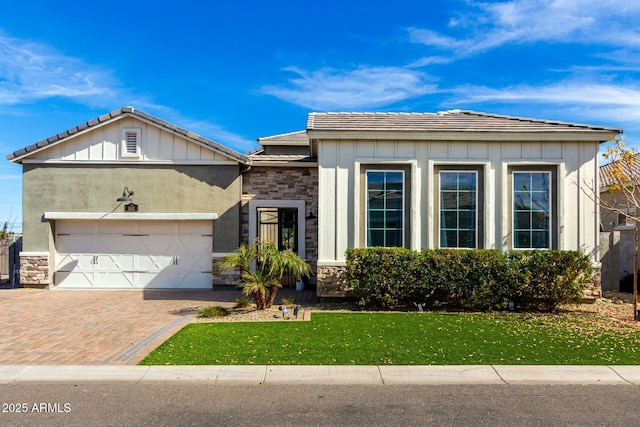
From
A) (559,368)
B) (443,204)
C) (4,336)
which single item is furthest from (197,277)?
(559,368)

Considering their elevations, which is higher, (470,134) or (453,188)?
(470,134)

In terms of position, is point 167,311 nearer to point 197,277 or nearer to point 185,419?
point 197,277

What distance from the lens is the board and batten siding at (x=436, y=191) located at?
10766 millimetres

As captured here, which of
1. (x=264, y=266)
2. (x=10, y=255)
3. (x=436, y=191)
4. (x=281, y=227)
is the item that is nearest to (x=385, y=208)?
(x=436, y=191)

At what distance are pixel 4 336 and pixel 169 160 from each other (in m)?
7.09

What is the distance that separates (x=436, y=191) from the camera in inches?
432

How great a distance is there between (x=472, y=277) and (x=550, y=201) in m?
3.17

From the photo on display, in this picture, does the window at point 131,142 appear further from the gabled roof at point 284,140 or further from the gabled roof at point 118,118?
the gabled roof at point 284,140

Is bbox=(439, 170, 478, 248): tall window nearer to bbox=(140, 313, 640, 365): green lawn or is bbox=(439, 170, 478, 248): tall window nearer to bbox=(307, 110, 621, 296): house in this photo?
bbox=(307, 110, 621, 296): house

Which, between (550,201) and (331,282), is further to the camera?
(550,201)

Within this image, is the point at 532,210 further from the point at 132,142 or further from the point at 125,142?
the point at 125,142

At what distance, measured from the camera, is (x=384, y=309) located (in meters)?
10.1

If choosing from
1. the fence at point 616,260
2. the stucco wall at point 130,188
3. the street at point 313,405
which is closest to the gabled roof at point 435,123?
the fence at point 616,260

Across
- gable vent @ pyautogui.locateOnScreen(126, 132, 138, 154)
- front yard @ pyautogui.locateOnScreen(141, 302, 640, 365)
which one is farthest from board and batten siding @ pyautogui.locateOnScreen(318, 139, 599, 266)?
gable vent @ pyautogui.locateOnScreen(126, 132, 138, 154)
